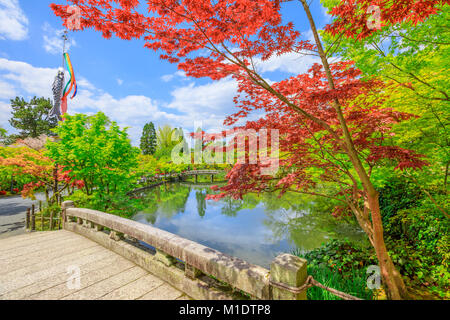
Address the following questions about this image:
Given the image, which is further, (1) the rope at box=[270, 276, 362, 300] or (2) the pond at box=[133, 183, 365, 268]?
(2) the pond at box=[133, 183, 365, 268]

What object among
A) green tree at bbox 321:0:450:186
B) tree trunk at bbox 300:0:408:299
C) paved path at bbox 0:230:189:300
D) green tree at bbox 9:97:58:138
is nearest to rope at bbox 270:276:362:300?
paved path at bbox 0:230:189:300

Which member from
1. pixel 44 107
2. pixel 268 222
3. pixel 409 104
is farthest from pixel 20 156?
pixel 44 107

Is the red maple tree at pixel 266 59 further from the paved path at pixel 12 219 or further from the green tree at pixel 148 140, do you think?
the green tree at pixel 148 140

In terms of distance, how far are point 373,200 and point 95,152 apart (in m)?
7.35

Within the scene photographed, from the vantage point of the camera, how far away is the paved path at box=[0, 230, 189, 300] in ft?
7.59

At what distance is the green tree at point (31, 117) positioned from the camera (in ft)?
92.2

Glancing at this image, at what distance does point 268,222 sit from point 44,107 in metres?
38.8

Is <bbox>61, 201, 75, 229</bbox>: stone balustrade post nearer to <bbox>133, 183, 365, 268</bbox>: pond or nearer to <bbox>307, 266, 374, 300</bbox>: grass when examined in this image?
<bbox>133, 183, 365, 268</bbox>: pond

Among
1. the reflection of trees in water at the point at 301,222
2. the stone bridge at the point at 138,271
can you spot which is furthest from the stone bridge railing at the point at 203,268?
the reflection of trees in water at the point at 301,222

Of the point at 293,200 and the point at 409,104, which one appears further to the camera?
the point at 293,200

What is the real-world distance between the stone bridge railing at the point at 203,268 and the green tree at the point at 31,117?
116 ft

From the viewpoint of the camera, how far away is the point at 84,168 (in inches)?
243

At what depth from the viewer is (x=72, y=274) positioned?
8.95ft
